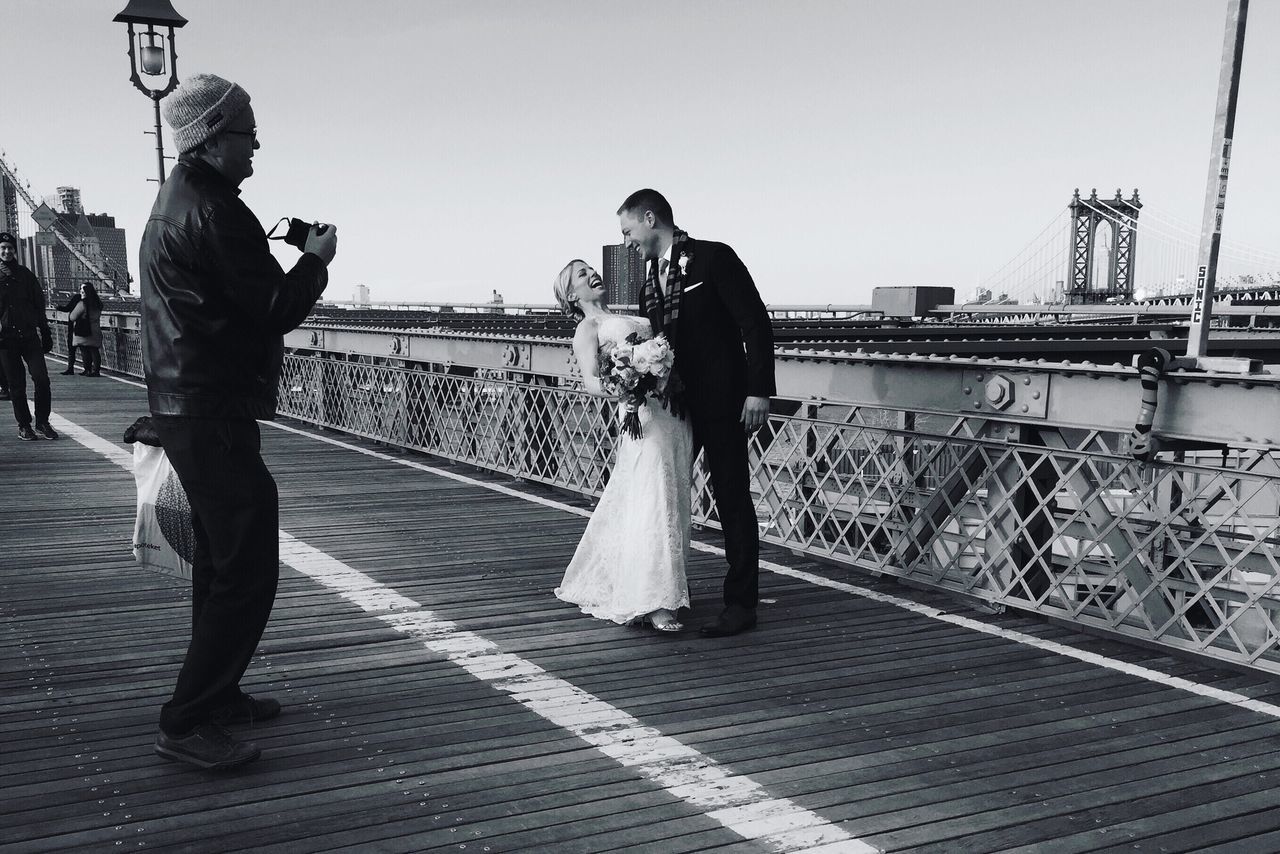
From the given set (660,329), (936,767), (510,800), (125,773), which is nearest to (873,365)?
(660,329)

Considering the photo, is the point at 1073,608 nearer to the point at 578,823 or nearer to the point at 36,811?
the point at 578,823

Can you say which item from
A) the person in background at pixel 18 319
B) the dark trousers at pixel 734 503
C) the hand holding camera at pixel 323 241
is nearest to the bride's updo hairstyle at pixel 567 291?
the dark trousers at pixel 734 503

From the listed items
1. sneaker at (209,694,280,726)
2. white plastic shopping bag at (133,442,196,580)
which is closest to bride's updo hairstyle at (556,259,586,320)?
white plastic shopping bag at (133,442,196,580)

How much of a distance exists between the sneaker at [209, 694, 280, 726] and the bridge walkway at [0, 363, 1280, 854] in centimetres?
7

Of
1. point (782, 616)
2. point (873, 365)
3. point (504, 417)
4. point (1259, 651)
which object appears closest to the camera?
point (1259, 651)

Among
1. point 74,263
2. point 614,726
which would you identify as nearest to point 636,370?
point 614,726

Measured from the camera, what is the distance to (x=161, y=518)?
11.4ft

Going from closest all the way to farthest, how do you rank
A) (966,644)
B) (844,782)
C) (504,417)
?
(844,782) < (966,644) < (504,417)

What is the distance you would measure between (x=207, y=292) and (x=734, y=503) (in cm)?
240

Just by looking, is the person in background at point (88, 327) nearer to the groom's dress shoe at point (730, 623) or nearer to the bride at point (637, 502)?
the bride at point (637, 502)

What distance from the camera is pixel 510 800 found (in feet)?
10.0

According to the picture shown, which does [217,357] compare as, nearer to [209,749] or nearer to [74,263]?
[209,749]

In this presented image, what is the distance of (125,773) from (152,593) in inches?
87.4

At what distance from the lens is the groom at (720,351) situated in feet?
14.9
